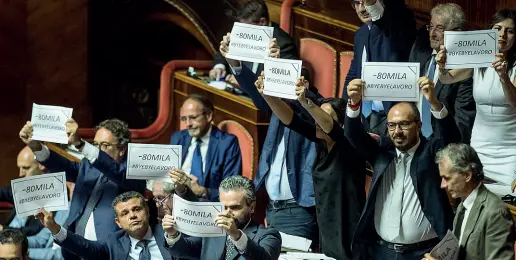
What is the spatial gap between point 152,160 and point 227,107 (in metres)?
1.85

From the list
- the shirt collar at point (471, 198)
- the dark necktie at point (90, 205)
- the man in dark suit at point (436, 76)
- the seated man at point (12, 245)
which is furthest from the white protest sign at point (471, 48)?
the seated man at point (12, 245)

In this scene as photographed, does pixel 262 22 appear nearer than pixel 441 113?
No

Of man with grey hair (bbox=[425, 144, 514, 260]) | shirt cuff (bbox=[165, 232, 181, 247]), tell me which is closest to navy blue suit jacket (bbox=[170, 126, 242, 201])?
shirt cuff (bbox=[165, 232, 181, 247])

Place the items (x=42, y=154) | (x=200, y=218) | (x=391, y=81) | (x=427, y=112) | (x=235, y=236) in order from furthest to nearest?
(x=42, y=154)
(x=427, y=112)
(x=391, y=81)
(x=200, y=218)
(x=235, y=236)

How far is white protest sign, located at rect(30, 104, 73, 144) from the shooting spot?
699 cm

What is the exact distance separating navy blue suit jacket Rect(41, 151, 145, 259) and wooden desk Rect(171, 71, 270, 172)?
3.71 feet

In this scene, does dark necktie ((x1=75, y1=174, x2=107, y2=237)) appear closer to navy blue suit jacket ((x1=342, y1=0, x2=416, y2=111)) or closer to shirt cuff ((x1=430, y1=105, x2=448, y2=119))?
navy blue suit jacket ((x1=342, y1=0, x2=416, y2=111))

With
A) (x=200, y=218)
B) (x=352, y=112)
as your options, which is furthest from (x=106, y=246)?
(x=352, y=112)

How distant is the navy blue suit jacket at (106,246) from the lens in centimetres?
637

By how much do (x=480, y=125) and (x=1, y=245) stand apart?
2.47 meters

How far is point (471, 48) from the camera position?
5.92 metres

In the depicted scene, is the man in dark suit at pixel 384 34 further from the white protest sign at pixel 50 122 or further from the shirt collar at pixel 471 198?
the white protest sign at pixel 50 122

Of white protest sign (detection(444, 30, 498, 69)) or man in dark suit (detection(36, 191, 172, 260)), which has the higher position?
white protest sign (detection(444, 30, 498, 69))

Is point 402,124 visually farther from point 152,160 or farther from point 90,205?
point 90,205
